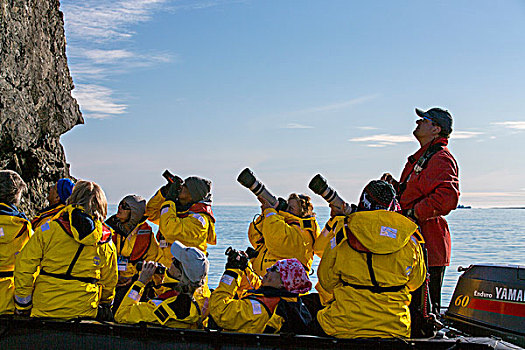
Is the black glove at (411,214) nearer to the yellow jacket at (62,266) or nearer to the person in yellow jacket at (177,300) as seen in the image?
the person in yellow jacket at (177,300)

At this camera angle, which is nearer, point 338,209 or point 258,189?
point 338,209

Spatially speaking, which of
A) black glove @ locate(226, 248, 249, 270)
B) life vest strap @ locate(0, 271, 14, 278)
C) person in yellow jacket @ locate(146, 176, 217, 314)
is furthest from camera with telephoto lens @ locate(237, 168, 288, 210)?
life vest strap @ locate(0, 271, 14, 278)

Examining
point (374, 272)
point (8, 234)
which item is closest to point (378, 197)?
point (374, 272)

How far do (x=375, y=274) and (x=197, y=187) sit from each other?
1.76m

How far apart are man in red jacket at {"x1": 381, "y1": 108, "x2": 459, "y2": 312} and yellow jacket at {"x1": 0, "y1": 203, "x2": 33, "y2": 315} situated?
2.61 metres

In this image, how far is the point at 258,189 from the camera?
4578mm

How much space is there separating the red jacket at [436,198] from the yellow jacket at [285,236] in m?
0.96

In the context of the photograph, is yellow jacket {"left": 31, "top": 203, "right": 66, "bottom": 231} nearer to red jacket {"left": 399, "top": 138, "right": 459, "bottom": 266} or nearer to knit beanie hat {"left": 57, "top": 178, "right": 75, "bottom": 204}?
knit beanie hat {"left": 57, "top": 178, "right": 75, "bottom": 204}

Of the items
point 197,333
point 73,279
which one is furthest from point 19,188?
point 197,333

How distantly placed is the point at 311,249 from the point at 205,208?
0.97 metres

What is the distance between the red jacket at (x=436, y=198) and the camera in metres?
3.56

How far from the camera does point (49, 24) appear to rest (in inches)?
316

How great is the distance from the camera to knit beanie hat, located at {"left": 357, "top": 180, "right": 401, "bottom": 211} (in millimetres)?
3029

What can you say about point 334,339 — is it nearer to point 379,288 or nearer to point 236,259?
point 379,288
